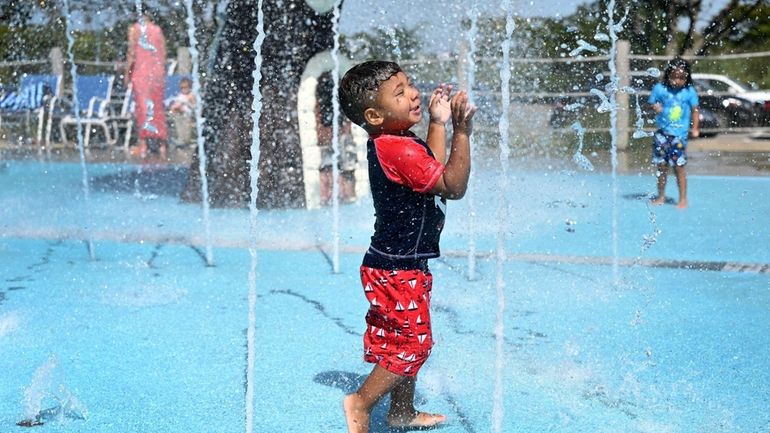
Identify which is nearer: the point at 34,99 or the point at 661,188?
the point at 661,188

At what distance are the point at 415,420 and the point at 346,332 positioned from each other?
4.12 feet

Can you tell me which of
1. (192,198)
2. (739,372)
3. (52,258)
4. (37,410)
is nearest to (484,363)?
(739,372)

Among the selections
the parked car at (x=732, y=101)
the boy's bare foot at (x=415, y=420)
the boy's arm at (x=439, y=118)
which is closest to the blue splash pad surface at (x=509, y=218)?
the boy's bare foot at (x=415, y=420)

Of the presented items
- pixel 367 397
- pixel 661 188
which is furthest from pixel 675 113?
pixel 367 397

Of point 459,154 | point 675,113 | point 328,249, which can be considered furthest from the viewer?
point 675,113

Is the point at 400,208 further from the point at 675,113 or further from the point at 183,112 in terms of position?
the point at 183,112

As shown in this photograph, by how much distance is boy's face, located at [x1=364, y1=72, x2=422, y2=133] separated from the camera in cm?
263

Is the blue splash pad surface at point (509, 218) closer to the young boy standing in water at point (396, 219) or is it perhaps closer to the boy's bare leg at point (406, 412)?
the boy's bare leg at point (406, 412)

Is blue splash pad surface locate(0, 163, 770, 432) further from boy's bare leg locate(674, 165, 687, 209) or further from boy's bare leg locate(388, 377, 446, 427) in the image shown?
boy's bare leg locate(674, 165, 687, 209)

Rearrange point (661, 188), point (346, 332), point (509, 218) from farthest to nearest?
point (661, 188) < point (509, 218) < point (346, 332)

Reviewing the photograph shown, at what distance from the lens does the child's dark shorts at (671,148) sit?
7570 mm

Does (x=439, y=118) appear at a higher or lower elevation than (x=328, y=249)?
higher

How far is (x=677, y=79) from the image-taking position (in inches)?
294

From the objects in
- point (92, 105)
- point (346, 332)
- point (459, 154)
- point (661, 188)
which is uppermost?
point (92, 105)
